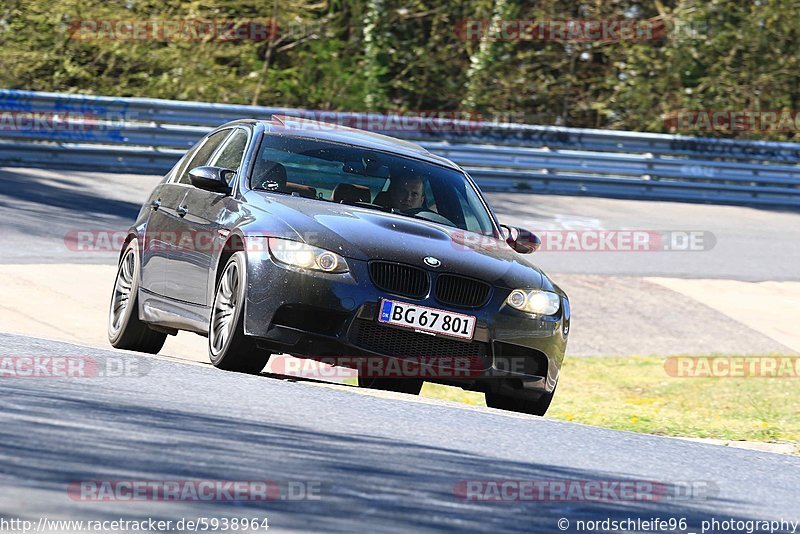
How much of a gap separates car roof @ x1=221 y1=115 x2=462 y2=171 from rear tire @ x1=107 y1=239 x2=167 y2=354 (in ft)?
3.84

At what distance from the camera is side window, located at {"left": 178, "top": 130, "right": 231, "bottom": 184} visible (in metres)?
9.76

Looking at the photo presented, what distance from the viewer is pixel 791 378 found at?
1233cm

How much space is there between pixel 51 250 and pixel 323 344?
23.9 ft

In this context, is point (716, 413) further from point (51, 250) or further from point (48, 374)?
point (51, 250)

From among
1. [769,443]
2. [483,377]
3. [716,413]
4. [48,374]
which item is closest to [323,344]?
[483,377]

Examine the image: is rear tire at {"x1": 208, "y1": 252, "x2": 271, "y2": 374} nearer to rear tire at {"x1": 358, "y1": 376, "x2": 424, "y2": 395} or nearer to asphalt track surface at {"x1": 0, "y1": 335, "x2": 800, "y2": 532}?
asphalt track surface at {"x1": 0, "y1": 335, "x2": 800, "y2": 532}

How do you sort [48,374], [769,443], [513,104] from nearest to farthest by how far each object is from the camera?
[48,374], [769,443], [513,104]

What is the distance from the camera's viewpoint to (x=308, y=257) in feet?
25.6
